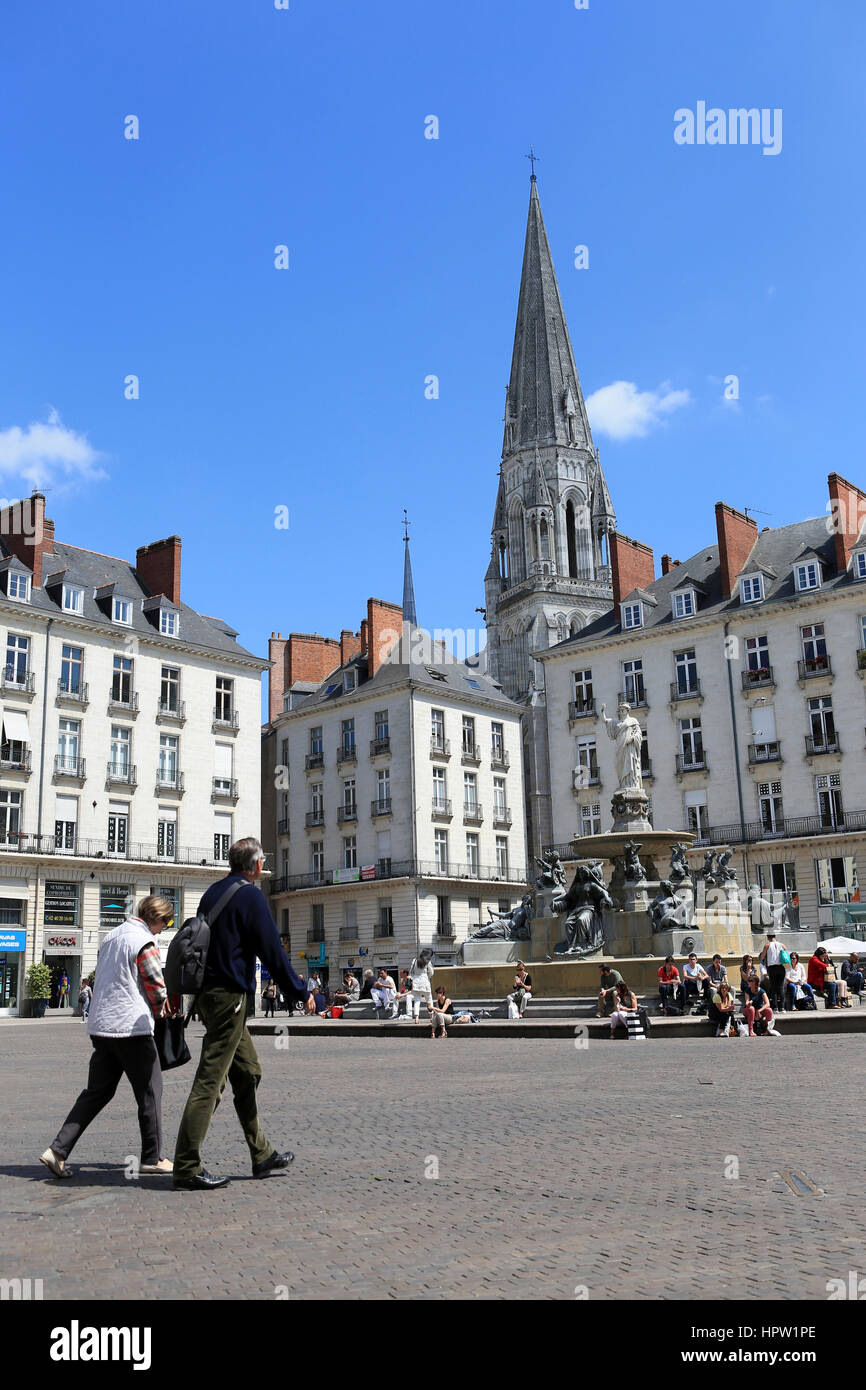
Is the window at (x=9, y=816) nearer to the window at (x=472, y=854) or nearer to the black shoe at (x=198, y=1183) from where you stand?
the window at (x=472, y=854)

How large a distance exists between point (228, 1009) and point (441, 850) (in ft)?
169

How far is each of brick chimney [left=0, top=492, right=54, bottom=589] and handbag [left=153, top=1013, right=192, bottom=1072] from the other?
43.5 m

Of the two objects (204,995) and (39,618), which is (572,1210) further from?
(39,618)

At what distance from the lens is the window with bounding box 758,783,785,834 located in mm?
50375

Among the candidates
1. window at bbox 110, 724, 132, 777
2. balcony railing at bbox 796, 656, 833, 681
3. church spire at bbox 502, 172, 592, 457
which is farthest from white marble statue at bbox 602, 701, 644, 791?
church spire at bbox 502, 172, 592, 457

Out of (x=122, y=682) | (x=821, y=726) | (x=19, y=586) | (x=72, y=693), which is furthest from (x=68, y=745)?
(x=821, y=726)

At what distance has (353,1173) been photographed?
7.53 m

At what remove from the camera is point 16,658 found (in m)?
46.9

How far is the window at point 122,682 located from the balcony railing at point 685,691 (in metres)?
23.8

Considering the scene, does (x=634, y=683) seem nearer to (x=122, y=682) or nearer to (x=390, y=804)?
(x=390, y=804)

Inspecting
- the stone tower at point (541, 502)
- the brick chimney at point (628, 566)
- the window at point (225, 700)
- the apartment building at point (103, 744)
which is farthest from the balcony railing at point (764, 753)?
the stone tower at point (541, 502)

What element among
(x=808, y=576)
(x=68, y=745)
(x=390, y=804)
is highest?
(x=808, y=576)
